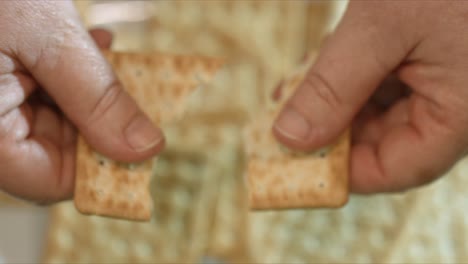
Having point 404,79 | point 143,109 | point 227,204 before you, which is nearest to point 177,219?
point 227,204

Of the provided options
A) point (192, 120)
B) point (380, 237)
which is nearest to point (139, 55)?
point (192, 120)

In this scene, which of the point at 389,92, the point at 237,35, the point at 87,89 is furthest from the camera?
the point at 237,35

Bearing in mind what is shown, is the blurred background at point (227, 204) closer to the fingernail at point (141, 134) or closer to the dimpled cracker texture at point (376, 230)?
the dimpled cracker texture at point (376, 230)

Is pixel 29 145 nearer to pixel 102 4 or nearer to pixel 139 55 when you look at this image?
pixel 139 55

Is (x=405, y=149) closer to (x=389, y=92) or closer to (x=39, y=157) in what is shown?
(x=389, y=92)

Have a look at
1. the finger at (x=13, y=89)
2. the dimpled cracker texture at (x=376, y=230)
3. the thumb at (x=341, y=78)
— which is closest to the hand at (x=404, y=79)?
the thumb at (x=341, y=78)

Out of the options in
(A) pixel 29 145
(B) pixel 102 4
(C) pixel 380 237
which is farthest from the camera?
(B) pixel 102 4
